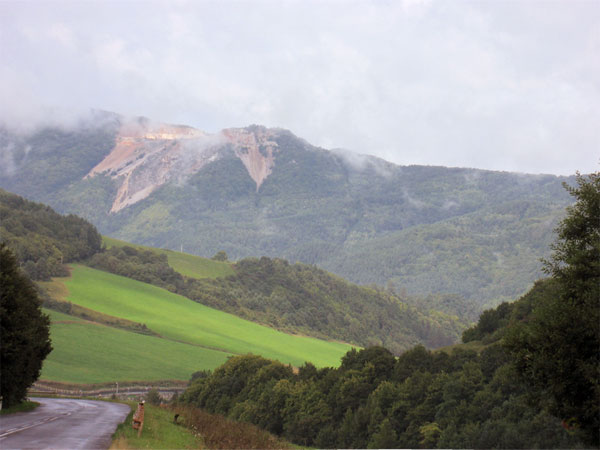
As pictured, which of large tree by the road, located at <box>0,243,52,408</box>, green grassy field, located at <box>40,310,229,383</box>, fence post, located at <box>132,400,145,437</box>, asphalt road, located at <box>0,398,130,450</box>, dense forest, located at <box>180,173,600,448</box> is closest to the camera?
asphalt road, located at <box>0,398,130,450</box>

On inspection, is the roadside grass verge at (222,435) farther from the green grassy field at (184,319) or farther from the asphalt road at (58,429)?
the green grassy field at (184,319)

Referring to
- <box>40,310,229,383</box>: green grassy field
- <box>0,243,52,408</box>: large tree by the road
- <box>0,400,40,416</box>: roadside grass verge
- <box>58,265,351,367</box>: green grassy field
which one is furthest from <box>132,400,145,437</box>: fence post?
<box>58,265,351,367</box>: green grassy field

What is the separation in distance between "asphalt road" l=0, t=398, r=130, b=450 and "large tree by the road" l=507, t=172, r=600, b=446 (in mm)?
16307

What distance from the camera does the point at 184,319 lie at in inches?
6078

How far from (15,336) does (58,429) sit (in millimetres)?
10590

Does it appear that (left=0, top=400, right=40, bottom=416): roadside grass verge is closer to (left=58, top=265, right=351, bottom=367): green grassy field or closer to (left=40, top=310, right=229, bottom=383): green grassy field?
(left=40, top=310, right=229, bottom=383): green grassy field

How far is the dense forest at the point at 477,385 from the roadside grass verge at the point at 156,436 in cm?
1402

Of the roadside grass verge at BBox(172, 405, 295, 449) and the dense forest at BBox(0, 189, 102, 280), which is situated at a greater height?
the dense forest at BBox(0, 189, 102, 280)

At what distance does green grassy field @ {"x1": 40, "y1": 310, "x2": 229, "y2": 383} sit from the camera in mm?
100688

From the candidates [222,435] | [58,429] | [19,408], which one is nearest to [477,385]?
[222,435]

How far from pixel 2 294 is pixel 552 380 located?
26.6 metres

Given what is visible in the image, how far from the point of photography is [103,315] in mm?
138000

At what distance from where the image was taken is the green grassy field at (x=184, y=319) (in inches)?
5571

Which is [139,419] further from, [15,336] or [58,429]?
[15,336]
